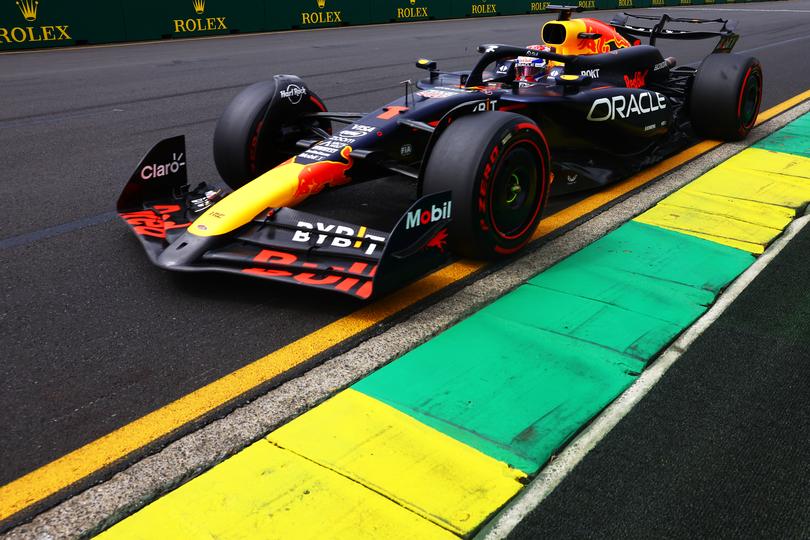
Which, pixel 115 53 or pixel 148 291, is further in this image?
pixel 115 53

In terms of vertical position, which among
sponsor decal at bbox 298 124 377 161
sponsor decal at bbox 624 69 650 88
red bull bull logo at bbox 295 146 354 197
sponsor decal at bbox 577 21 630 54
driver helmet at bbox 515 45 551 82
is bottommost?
red bull bull logo at bbox 295 146 354 197

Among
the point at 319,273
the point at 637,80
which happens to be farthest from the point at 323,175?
the point at 637,80

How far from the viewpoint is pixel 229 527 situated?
2316 millimetres

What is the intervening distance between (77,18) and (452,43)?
7739 millimetres

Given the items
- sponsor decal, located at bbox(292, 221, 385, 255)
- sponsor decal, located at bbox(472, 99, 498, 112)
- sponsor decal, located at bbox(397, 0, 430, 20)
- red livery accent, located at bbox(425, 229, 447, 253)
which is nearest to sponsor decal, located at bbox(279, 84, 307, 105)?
sponsor decal, located at bbox(472, 99, 498, 112)

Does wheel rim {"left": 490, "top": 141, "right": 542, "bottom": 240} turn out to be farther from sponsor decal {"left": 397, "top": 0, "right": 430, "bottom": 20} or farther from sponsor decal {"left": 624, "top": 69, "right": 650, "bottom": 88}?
sponsor decal {"left": 397, "top": 0, "right": 430, "bottom": 20}

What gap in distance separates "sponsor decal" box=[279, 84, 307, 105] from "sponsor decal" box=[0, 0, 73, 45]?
37.8 ft

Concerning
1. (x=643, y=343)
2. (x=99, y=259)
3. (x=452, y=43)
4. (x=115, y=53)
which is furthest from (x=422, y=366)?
(x=452, y=43)

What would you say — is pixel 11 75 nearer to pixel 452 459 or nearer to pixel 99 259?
pixel 99 259

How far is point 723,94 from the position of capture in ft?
22.3

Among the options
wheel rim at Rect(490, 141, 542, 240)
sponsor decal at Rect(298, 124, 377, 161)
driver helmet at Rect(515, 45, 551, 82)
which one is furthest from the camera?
driver helmet at Rect(515, 45, 551, 82)

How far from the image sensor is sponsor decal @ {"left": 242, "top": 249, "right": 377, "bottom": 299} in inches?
140

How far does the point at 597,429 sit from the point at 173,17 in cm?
1649

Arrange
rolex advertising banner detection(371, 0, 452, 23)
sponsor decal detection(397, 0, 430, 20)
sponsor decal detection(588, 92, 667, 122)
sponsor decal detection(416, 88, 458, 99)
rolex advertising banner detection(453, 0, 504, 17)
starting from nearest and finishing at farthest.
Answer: sponsor decal detection(416, 88, 458, 99)
sponsor decal detection(588, 92, 667, 122)
rolex advertising banner detection(371, 0, 452, 23)
sponsor decal detection(397, 0, 430, 20)
rolex advertising banner detection(453, 0, 504, 17)
